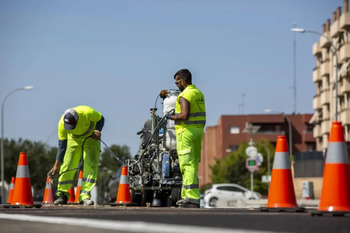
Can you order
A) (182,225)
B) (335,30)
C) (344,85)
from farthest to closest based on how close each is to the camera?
(335,30) < (344,85) < (182,225)

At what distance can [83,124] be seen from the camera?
17.3m

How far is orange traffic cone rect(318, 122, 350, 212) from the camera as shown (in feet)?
29.7

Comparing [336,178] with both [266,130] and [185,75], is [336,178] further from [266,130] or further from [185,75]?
[266,130]

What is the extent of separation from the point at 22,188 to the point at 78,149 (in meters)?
2.94

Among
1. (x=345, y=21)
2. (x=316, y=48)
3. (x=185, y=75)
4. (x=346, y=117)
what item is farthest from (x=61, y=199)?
(x=316, y=48)

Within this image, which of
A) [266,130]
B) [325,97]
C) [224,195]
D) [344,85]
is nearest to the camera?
[224,195]

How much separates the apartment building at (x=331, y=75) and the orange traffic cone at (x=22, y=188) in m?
69.6

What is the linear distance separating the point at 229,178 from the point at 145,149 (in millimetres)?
95923

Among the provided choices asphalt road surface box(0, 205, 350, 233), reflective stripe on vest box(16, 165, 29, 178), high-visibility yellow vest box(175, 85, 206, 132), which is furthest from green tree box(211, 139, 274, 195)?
asphalt road surface box(0, 205, 350, 233)

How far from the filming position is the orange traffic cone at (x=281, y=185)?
10.9 metres

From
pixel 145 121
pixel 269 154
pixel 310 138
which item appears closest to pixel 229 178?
pixel 269 154

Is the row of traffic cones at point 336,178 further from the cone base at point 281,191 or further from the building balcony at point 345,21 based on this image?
the building balcony at point 345,21

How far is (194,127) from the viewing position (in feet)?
46.8

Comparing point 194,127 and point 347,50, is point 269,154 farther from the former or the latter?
point 194,127
